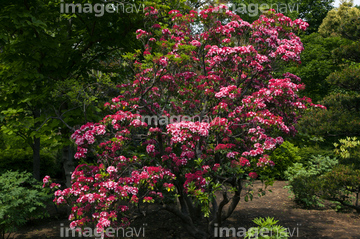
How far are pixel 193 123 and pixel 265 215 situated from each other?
510cm

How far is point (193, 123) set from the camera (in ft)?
18.0

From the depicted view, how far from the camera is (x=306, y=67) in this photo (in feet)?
63.2

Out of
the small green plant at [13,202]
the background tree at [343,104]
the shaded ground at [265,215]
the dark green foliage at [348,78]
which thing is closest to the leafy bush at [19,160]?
the shaded ground at [265,215]

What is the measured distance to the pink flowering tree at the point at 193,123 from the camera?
18.2 ft

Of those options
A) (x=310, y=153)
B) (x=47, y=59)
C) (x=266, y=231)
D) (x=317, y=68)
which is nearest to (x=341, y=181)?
(x=266, y=231)

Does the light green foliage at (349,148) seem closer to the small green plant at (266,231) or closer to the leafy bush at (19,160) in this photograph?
the small green plant at (266,231)

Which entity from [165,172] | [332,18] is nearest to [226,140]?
[165,172]

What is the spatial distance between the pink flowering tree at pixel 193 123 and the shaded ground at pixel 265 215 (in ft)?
4.65

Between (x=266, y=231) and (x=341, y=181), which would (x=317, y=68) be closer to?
(x=341, y=181)

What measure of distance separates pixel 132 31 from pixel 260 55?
13.7ft

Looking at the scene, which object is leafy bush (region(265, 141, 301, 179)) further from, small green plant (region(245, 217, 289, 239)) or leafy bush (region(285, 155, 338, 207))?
small green plant (region(245, 217, 289, 239))

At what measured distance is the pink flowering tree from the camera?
18.2 feet

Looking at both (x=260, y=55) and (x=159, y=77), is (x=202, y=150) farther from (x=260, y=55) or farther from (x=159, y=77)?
(x=260, y=55)

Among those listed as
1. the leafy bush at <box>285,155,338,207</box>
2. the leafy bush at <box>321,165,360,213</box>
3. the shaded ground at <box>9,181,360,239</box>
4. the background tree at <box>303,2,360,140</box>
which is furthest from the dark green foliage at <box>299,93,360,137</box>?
the shaded ground at <box>9,181,360,239</box>
